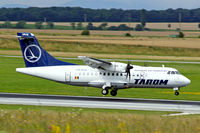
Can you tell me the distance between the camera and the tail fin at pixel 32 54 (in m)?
35.8

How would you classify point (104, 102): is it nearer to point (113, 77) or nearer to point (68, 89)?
point (113, 77)

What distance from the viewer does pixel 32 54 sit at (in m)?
35.9

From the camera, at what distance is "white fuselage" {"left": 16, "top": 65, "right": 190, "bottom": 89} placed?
34625 mm

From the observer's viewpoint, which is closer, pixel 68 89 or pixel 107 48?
pixel 68 89

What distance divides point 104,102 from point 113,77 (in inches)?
168

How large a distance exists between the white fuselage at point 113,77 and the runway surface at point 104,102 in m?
1.89

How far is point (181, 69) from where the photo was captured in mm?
58844

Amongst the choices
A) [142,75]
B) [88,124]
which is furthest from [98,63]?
[88,124]

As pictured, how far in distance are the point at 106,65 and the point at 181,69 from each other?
27487 millimetres

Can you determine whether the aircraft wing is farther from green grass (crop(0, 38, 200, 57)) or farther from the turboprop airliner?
green grass (crop(0, 38, 200, 57))

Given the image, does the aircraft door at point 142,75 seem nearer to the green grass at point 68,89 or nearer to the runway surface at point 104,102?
the green grass at point 68,89

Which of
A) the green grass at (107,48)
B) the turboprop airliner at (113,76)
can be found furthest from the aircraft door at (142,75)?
the green grass at (107,48)

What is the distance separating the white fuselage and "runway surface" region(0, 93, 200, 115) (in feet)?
6.20

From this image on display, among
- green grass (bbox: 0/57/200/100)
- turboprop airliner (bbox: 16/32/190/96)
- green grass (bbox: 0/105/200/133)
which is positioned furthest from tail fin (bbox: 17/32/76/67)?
green grass (bbox: 0/105/200/133)
